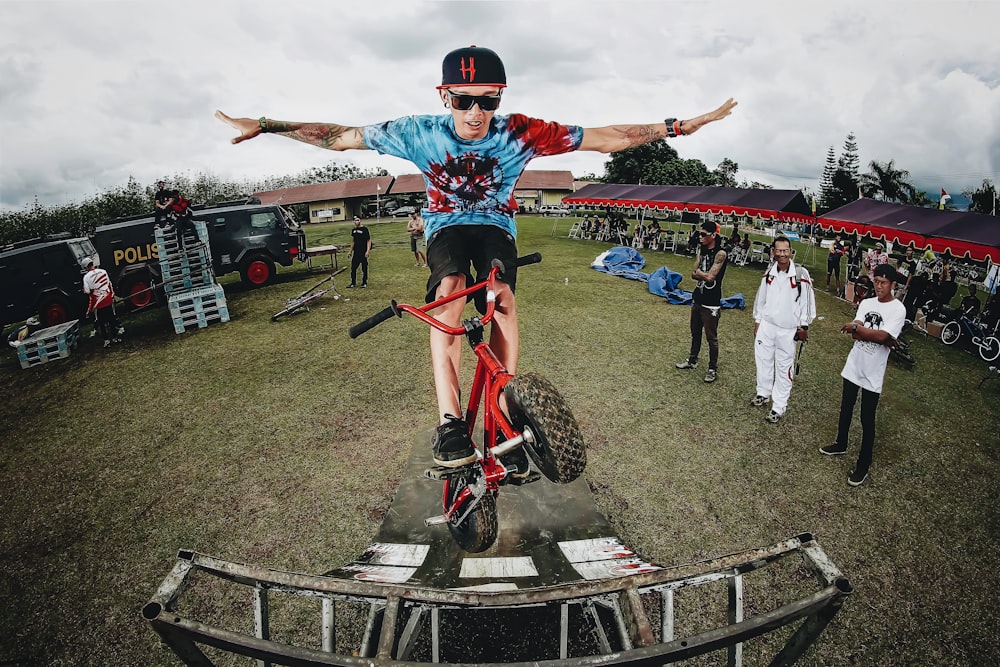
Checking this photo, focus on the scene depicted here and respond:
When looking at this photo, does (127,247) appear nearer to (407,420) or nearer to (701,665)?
(407,420)

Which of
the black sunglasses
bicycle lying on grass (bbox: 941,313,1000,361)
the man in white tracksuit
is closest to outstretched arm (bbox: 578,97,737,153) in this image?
the black sunglasses

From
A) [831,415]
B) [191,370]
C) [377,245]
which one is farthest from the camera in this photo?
[377,245]

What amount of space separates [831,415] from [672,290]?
7.23 meters

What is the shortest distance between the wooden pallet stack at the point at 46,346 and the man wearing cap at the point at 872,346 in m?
13.0

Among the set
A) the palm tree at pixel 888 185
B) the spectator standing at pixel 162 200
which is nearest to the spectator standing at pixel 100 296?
the spectator standing at pixel 162 200

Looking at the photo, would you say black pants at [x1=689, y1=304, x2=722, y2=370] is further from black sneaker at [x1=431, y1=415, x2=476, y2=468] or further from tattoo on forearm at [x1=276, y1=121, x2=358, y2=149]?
tattoo on forearm at [x1=276, y1=121, x2=358, y2=149]

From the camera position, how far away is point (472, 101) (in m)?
2.76

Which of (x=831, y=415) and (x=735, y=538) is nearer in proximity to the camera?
(x=735, y=538)

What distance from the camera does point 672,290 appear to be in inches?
519

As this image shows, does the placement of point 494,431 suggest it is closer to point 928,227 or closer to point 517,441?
point 517,441

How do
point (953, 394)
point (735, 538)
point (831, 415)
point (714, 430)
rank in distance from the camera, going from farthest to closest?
point (953, 394) < point (831, 415) < point (714, 430) < point (735, 538)

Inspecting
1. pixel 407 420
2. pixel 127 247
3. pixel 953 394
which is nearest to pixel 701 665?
pixel 407 420

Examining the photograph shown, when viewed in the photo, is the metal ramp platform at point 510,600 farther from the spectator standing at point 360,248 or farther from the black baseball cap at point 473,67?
the spectator standing at point 360,248

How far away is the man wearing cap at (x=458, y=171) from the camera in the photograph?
288 centimetres
